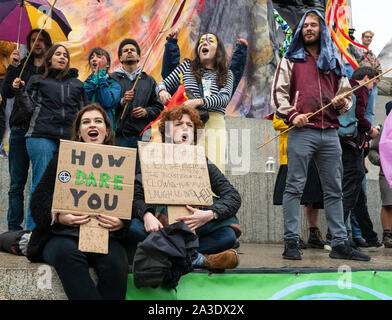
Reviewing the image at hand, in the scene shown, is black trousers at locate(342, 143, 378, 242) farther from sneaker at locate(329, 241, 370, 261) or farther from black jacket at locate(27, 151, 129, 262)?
black jacket at locate(27, 151, 129, 262)

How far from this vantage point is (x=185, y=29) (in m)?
8.20

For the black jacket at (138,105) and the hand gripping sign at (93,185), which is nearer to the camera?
the hand gripping sign at (93,185)

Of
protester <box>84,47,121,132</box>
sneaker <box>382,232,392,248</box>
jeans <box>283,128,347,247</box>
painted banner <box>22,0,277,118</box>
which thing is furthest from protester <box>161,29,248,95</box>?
painted banner <box>22,0,277,118</box>

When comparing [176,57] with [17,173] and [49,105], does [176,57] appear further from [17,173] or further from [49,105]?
[17,173]

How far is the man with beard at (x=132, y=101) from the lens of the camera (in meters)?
4.59

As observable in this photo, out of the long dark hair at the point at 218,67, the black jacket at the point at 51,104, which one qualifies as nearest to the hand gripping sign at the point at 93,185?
the black jacket at the point at 51,104

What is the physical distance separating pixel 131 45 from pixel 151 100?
57 cm

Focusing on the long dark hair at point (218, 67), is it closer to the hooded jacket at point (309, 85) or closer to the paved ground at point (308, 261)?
the hooded jacket at point (309, 85)

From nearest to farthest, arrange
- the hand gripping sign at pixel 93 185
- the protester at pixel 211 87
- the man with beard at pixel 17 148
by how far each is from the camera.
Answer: the hand gripping sign at pixel 93 185, the man with beard at pixel 17 148, the protester at pixel 211 87

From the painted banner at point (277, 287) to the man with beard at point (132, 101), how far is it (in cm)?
187

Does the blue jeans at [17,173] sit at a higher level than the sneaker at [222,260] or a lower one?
higher

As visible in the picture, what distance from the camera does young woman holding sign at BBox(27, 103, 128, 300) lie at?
2.67 m

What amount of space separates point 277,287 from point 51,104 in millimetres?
2358
